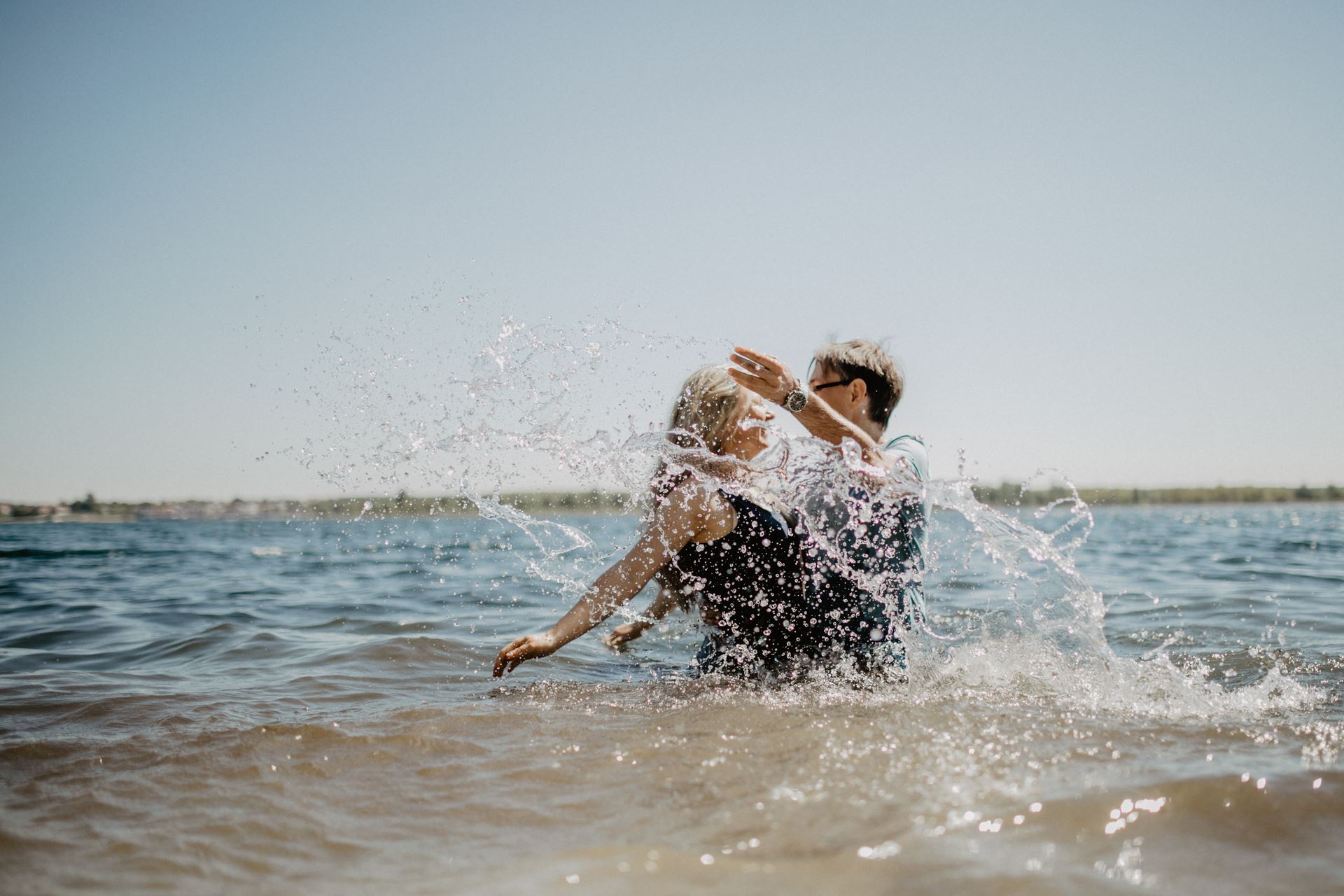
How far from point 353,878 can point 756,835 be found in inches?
41.8

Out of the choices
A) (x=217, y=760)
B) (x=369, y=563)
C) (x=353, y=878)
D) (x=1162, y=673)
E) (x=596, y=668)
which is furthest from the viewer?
(x=369, y=563)

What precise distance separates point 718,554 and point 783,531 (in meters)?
0.34

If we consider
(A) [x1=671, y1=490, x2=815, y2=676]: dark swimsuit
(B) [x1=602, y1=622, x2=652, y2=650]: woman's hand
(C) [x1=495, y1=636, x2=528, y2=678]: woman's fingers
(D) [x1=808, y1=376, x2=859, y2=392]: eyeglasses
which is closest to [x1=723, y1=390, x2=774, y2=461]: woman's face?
(A) [x1=671, y1=490, x2=815, y2=676]: dark swimsuit

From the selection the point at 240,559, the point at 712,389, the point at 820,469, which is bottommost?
the point at 240,559

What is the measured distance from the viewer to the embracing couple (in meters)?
3.87

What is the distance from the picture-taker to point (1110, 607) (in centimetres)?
815

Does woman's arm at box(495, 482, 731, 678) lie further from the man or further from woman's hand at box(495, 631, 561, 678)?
the man

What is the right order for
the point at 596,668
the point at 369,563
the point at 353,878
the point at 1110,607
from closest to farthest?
1. the point at 353,878
2. the point at 596,668
3. the point at 1110,607
4. the point at 369,563

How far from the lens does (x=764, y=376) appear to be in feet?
13.0

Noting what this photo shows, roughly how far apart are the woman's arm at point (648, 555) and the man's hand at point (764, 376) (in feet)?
1.85

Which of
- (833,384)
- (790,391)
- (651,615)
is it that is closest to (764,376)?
(790,391)

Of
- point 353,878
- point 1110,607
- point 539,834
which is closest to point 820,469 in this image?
point 539,834

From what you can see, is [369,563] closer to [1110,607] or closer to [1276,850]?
[1110,607]

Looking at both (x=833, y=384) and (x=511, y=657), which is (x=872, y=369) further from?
(x=511, y=657)
